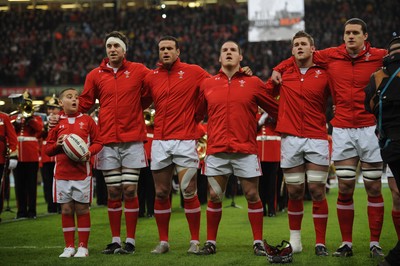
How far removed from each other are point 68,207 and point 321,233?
294 cm

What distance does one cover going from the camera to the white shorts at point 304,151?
820cm

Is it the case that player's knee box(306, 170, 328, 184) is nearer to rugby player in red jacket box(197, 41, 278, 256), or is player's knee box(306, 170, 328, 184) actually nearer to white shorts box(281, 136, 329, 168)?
white shorts box(281, 136, 329, 168)

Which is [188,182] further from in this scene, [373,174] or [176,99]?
[373,174]

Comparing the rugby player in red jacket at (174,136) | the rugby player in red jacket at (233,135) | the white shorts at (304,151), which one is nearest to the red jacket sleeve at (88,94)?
the rugby player in red jacket at (174,136)

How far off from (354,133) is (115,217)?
299cm

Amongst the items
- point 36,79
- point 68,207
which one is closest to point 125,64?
point 68,207

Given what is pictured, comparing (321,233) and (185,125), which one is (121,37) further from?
(321,233)

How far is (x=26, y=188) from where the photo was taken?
1390 centimetres

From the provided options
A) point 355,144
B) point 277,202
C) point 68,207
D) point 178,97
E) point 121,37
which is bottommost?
point 277,202

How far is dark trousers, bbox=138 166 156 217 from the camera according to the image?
538 inches

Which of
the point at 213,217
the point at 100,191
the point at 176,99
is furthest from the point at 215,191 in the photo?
the point at 100,191

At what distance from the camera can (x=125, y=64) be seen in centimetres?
904

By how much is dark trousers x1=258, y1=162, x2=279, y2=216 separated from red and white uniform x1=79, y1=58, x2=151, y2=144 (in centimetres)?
458

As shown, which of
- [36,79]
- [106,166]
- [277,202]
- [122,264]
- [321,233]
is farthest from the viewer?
[36,79]
